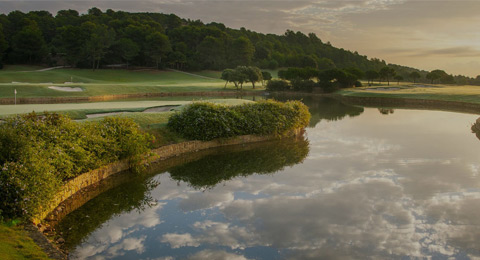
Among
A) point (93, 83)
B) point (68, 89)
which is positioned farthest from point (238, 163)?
point (93, 83)

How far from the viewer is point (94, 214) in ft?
34.0

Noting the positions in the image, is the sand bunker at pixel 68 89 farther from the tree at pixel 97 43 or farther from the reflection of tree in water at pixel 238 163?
the tree at pixel 97 43

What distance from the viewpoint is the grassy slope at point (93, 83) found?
4041cm

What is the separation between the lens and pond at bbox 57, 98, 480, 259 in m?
8.46

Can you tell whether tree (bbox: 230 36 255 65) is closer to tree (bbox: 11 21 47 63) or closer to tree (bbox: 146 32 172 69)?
tree (bbox: 146 32 172 69)

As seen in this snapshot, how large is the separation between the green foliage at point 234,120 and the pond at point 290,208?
51.3 inches

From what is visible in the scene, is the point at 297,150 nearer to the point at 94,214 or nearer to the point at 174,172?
the point at 174,172

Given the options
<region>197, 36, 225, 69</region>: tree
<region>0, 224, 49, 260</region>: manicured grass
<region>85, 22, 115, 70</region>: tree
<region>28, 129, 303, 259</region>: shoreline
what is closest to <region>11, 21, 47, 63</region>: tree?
<region>85, 22, 115, 70</region>: tree

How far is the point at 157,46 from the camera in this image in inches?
3617

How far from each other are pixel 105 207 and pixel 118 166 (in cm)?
362

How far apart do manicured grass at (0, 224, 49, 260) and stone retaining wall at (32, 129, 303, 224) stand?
0.92 meters

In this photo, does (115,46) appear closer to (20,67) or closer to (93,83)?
(20,67)

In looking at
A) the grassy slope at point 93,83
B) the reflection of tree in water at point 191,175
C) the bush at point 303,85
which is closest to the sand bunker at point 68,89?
the grassy slope at point 93,83

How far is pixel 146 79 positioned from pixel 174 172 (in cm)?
6763
